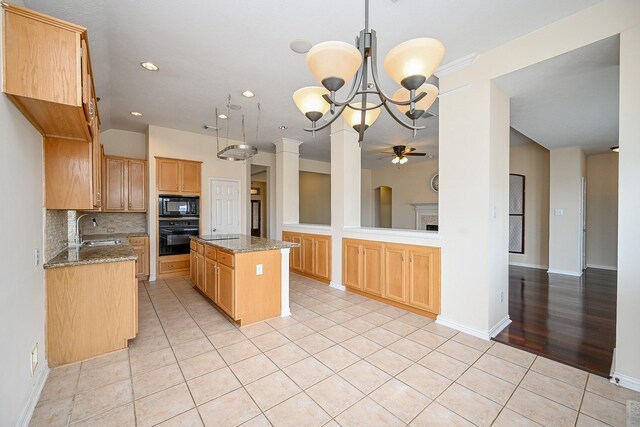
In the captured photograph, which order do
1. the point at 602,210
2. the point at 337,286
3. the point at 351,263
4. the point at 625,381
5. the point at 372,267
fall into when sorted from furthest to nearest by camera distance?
the point at 602,210 < the point at 337,286 < the point at 351,263 < the point at 372,267 < the point at 625,381

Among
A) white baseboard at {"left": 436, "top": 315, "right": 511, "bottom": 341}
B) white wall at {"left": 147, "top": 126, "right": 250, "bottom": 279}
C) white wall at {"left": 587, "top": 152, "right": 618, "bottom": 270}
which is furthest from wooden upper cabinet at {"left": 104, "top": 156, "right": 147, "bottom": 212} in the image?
white wall at {"left": 587, "top": 152, "right": 618, "bottom": 270}

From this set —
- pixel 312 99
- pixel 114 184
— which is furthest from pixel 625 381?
pixel 114 184

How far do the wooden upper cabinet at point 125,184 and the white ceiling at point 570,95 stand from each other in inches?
218

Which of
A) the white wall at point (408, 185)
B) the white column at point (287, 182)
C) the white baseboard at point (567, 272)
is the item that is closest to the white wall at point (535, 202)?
the white baseboard at point (567, 272)

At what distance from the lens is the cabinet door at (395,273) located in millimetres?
3377

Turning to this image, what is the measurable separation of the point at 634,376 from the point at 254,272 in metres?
3.16

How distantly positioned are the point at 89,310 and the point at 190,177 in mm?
3308

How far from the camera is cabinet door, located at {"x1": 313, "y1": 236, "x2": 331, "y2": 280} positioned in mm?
4570

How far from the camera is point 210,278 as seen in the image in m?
3.51

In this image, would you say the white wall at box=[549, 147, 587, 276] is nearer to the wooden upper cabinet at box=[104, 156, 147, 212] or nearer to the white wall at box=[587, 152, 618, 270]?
the white wall at box=[587, 152, 618, 270]

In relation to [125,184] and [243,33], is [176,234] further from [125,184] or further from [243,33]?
[243,33]

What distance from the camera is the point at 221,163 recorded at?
559 centimetres

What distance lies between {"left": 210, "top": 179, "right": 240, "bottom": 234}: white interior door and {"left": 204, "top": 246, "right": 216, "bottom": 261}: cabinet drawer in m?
1.96

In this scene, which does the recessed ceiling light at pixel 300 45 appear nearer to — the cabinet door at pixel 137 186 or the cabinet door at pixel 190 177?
the cabinet door at pixel 190 177
